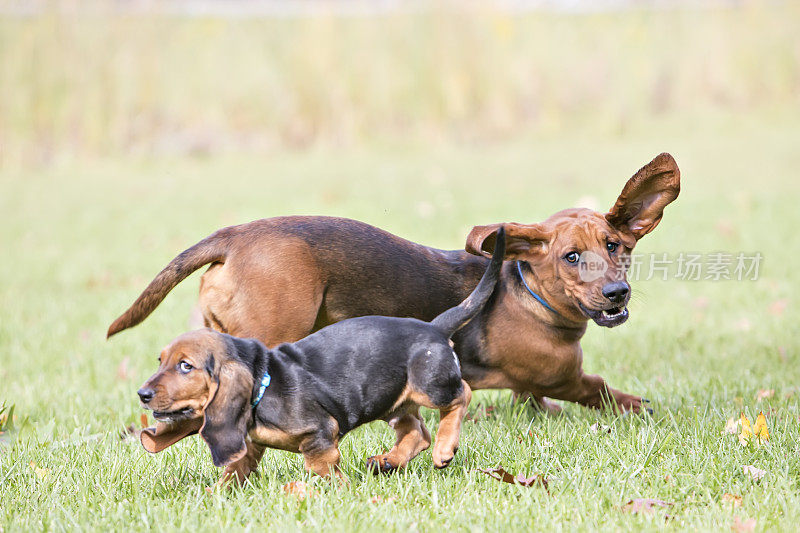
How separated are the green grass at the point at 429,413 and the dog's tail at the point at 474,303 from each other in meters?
0.51

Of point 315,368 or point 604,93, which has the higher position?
point 604,93

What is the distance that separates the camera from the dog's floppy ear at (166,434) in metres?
2.96

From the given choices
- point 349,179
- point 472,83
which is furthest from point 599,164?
point 349,179

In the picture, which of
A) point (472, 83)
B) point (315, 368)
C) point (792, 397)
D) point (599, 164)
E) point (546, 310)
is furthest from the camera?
point (472, 83)

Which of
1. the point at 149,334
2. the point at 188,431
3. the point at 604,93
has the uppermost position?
the point at 604,93

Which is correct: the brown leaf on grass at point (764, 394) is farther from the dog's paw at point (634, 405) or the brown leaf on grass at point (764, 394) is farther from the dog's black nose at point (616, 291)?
the dog's black nose at point (616, 291)

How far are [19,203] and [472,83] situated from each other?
735cm

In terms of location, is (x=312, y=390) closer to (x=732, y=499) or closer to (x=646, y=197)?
(x=732, y=499)

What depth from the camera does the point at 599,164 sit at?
13094 millimetres

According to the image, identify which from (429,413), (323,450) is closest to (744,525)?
(323,450)

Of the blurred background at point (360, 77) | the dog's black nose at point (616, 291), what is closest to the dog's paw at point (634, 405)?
the dog's black nose at point (616, 291)

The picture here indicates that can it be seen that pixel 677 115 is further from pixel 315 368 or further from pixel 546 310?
pixel 315 368

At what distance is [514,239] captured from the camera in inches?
143

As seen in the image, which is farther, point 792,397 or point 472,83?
point 472,83
